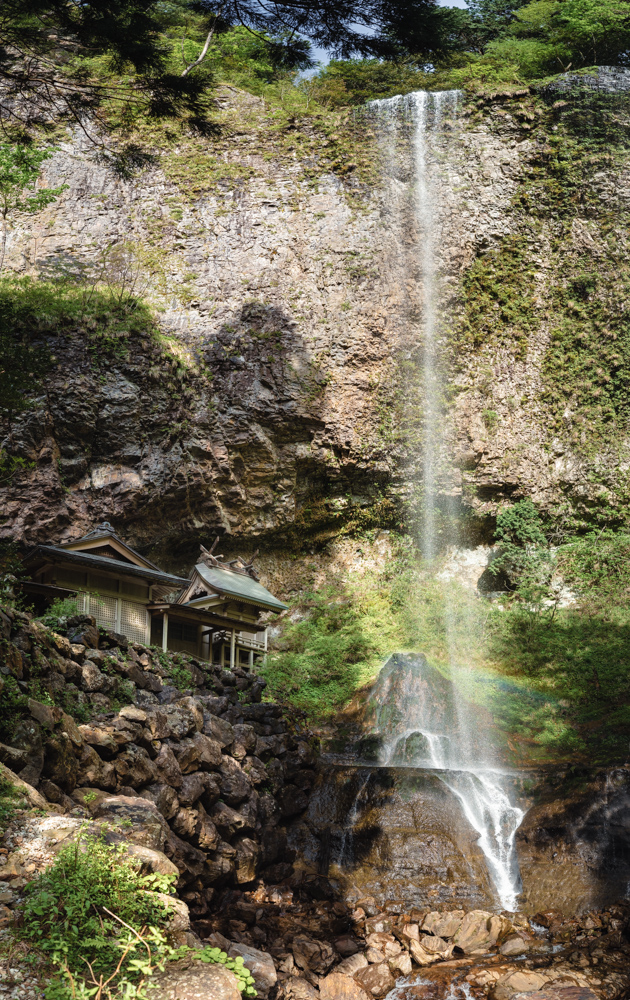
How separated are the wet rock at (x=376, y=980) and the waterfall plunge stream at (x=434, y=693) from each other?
316cm

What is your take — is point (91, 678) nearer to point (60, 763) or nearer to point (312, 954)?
point (60, 763)

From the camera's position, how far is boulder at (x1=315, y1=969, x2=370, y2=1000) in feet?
26.6

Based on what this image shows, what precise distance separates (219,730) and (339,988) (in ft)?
13.3

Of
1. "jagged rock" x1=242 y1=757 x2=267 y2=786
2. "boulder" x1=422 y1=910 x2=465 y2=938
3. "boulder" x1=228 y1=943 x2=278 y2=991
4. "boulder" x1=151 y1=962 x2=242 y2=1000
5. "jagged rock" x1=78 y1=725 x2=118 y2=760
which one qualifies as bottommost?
"boulder" x1=422 y1=910 x2=465 y2=938

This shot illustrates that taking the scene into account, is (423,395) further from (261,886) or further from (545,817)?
(261,886)

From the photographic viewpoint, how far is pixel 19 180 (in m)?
14.5

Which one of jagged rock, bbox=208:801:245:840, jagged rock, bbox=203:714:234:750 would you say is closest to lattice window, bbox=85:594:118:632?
jagged rock, bbox=203:714:234:750

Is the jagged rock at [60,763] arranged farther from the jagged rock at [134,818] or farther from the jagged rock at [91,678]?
the jagged rock at [91,678]

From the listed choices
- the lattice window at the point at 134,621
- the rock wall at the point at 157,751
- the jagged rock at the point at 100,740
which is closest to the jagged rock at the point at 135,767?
the rock wall at the point at 157,751

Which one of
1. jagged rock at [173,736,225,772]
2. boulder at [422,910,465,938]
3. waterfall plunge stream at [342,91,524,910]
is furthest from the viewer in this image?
waterfall plunge stream at [342,91,524,910]

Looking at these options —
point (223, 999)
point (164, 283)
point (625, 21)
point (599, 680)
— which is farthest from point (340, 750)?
point (625, 21)

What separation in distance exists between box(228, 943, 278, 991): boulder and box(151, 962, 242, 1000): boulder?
10.6 feet

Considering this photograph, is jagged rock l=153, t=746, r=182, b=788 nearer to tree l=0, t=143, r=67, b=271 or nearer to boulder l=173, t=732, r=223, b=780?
boulder l=173, t=732, r=223, b=780

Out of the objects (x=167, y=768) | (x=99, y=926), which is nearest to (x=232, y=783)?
(x=167, y=768)
